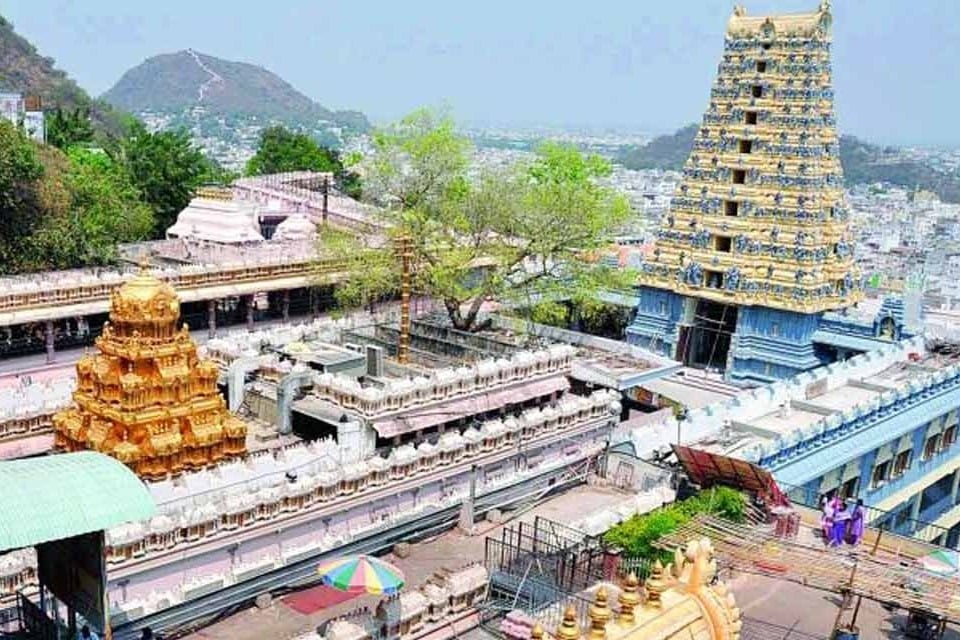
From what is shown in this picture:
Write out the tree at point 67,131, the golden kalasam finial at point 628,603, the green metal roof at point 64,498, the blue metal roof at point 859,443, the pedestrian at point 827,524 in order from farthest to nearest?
1. the tree at point 67,131
2. the blue metal roof at point 859,443
3. the pedestrian at point 827,524
4. the green metal roof at point 64,498
5. the golden kalasam finial at point 628,603

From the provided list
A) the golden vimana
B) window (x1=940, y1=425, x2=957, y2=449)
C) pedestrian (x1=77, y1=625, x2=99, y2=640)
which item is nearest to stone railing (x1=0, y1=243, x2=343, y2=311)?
the golden vimana

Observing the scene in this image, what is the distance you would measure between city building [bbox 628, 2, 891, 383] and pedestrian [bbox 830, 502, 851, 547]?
15.1 meters

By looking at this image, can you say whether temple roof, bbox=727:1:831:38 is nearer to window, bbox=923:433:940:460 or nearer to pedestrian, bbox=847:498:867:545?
window, bbox=923:433:940:460

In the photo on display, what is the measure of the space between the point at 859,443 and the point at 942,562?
9.90 meters

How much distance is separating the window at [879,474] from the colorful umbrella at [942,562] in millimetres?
10401

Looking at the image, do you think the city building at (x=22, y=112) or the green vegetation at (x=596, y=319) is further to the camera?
the city building at (x=22, y=112)

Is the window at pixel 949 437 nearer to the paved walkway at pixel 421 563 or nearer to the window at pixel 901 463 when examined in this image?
the window at pixel 901 463

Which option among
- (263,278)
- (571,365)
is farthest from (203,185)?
(571,365)

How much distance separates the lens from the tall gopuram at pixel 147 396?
58.4 feet

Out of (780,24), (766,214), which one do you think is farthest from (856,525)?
(780,24)

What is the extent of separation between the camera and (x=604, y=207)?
32125 millimetres

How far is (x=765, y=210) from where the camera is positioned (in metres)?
32.8

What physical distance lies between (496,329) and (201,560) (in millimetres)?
16937

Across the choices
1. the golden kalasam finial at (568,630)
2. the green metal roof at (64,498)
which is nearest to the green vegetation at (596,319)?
the green metal roof at (64,498)
